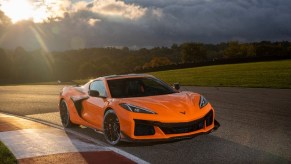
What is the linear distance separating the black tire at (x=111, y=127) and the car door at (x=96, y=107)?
27cm

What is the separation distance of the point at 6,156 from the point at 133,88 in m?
2.88

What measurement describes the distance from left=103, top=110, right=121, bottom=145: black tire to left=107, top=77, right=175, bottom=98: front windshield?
491mm

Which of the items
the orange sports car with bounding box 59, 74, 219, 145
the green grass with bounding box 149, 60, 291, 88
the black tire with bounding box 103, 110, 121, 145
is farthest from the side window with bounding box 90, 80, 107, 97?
the green grass with bounding box 149, 60, 291, 88

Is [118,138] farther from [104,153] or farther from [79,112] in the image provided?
[79,112]

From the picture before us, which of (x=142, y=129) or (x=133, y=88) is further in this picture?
(x=133, y=88)

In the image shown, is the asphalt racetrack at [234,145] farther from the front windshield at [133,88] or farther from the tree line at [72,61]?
the tree line at [72,61]

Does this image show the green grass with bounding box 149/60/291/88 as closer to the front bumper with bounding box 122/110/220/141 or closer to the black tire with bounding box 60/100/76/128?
the black tire with bounding box 60/100/76/128

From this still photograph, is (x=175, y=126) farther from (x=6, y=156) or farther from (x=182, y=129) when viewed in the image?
(x=6, y=156)

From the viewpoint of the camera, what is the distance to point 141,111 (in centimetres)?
716

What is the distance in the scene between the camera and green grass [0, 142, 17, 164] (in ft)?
21.3

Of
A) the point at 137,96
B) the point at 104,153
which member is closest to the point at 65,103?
the point at 137,96

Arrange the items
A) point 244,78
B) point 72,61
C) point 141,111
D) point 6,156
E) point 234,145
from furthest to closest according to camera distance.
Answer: point 72,61, point 244,78, point 234,145, point 141,111, point 6,156

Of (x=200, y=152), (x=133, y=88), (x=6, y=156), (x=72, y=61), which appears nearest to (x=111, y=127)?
(x=133, y=88)

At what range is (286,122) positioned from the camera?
32.5ft
